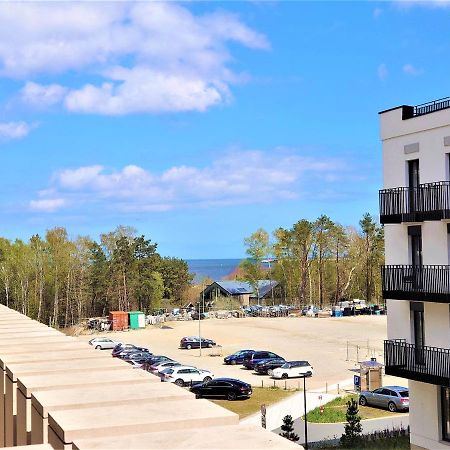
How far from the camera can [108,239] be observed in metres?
102

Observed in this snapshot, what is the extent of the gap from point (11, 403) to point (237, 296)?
11337cm

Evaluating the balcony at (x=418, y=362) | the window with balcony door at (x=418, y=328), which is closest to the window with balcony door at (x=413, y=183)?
the window with balcony door at (x=418, y=328)

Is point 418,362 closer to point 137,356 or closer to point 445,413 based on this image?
point 445,413

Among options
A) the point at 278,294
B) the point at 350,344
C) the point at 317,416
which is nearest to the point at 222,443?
the point at 317,416

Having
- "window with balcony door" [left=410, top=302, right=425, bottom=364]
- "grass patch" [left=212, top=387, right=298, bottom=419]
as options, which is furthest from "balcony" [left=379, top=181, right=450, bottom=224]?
"grass patch" [left=212, top=387, right=298, bottom=419]

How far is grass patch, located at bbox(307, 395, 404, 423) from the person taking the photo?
34312 mm

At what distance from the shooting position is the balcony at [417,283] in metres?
22.4

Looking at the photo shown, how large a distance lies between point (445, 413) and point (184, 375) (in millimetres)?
24381

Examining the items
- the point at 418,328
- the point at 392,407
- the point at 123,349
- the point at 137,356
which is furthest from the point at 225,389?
the point at 123,349

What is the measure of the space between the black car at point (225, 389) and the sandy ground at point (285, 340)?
5.78 metres

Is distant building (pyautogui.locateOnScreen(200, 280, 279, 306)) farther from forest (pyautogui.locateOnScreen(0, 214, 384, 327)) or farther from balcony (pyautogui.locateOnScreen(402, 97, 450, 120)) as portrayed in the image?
balcony (pyautogui.locateOnScreen(402, 97, 450, 120))

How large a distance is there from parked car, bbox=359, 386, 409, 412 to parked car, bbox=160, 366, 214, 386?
11709 millimetres

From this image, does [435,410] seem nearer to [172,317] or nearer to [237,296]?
[172,317]

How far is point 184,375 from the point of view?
4547cm
